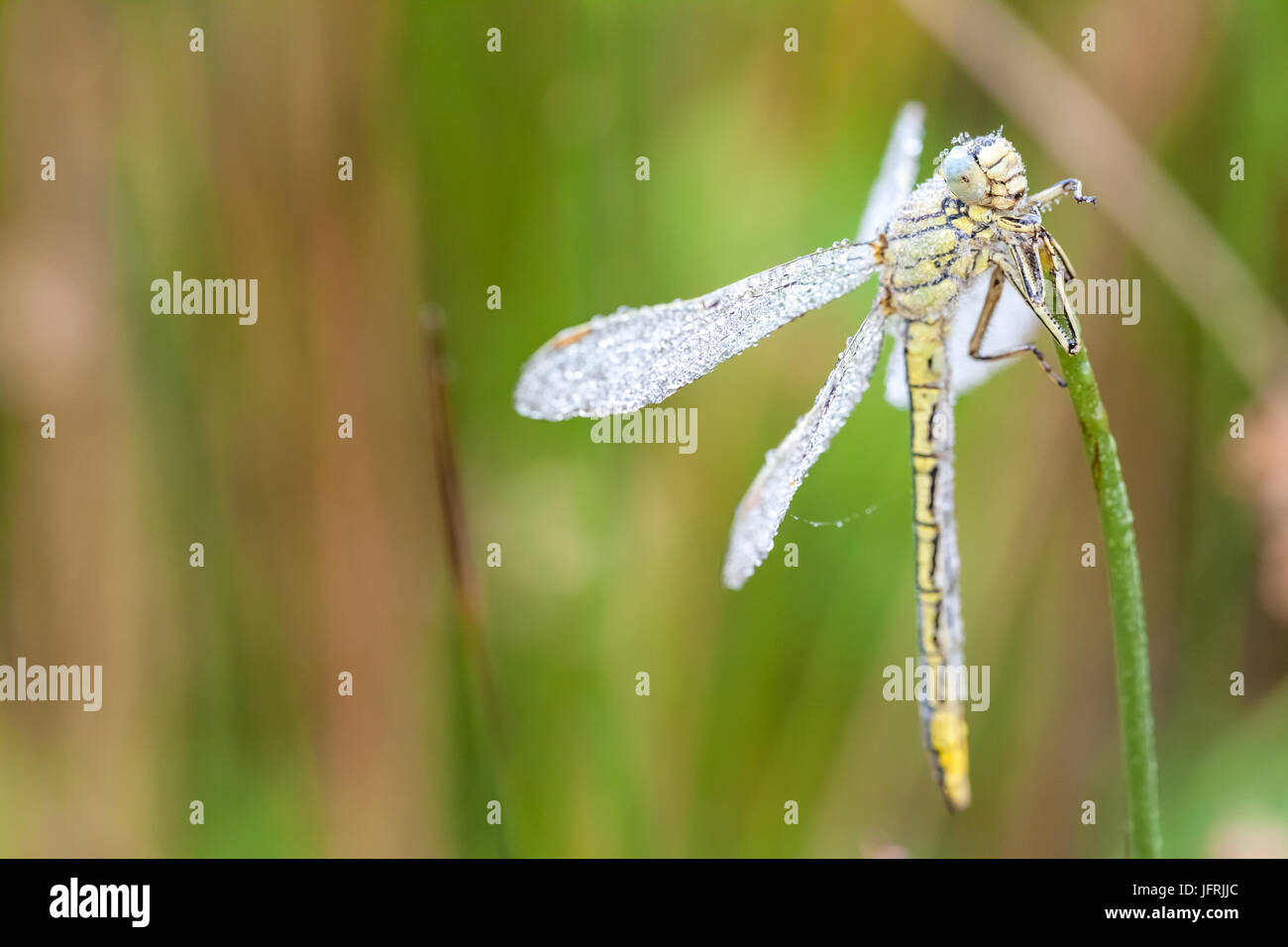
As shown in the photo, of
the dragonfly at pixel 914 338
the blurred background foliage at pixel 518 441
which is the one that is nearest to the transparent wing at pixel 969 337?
the dragonfly at pixel 914 338

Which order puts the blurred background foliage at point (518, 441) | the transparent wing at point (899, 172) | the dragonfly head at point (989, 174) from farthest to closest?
the blurred background foliage at point (518, 441), the transparent wing at point (899, 172), the dragonfly head at point (989, 174)

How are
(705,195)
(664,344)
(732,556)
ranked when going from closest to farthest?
(732,556)
(664,344)
(705,195)

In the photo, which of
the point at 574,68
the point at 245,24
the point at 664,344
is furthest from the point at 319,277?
the point at 664,344

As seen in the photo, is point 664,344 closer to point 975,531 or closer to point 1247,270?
point 975,531

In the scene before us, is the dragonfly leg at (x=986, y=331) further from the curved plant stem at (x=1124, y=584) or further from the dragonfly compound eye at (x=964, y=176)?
the curved plant stem at (x=1124, y=584)

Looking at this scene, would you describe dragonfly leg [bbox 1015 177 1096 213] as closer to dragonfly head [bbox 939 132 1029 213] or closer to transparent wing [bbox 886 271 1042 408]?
dragonfly head [bbox 939 132 1029 213]
